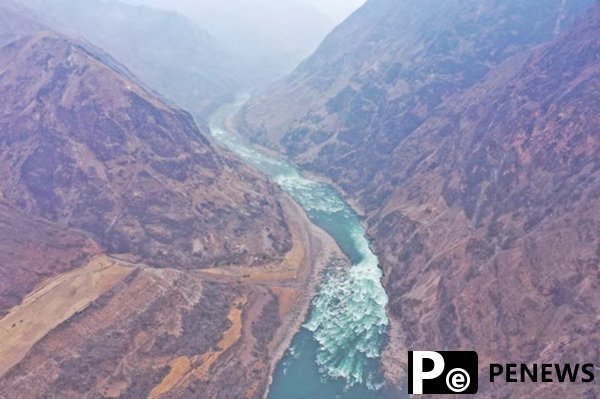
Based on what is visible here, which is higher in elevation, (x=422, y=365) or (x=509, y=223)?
(x=509, y=223)

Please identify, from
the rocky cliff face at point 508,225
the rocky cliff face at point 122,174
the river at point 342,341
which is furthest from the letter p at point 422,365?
the rocky cliff face at point 122,174

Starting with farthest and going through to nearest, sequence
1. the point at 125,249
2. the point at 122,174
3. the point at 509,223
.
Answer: the point at 122,174, the point at 125,249, the point at 509,223

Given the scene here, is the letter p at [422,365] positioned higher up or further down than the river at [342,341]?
higher up

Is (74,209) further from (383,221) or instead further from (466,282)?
(466,282)

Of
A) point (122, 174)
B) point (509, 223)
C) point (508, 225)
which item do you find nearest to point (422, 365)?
point (508, 225)

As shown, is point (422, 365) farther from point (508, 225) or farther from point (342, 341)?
point (508, 225)

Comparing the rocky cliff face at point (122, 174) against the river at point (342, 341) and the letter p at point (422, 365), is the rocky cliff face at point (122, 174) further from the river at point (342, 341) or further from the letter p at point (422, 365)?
the letter p at point (422, 365)

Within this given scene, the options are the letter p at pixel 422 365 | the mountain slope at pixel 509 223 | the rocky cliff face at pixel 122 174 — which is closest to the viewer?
the letter p at pixel 422 365

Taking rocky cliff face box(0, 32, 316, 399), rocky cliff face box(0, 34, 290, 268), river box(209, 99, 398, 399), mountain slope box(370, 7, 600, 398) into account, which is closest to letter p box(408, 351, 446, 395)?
mountain slope box(370, 7, 600, 398)

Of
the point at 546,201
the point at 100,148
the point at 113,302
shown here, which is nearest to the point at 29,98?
the point at 100,148
